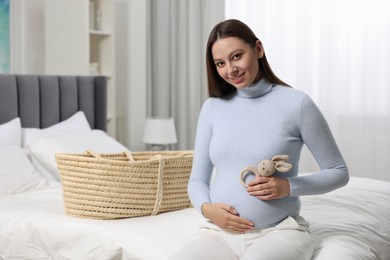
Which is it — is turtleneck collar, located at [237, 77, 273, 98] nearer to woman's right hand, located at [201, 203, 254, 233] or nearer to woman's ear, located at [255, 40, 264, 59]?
woman's ear, located at [255, 40, 264, 59]

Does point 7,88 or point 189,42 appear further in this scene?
point 189,42

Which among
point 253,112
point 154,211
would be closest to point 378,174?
point 154,211

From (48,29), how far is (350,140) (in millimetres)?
2328

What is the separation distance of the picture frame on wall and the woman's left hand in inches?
118

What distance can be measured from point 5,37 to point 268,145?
3.01 m

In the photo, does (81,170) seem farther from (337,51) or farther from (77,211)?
(337,51)

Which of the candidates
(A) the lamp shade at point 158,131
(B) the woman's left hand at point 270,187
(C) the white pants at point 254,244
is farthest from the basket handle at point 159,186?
(A) the lamp shade at point 158,131

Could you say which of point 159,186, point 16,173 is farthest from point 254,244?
point 16,173

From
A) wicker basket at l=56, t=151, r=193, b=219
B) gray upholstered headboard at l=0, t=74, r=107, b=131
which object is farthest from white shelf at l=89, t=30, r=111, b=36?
wicker basket at l=56, t=151, r=193, b=219

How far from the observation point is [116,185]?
94.5 inches

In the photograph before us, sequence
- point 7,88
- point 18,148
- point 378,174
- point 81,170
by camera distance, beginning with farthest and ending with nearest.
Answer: point 378,174
point 7,88
point 18,148
point 81,170

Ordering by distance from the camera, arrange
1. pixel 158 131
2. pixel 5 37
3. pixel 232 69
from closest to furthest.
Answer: pixel 232 69, pixel 5 37, pixel 158 131

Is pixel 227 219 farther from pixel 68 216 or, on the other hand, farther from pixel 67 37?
pixel 67 37

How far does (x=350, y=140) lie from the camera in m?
4.52
